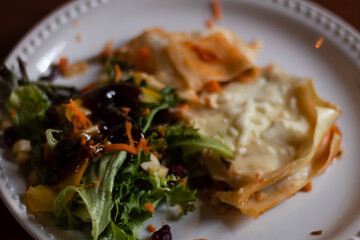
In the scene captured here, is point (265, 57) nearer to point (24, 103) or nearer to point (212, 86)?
point (212, 86)

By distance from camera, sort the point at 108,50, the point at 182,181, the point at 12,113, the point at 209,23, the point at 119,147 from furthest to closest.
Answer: the point at 209,23 → the point at 108,50 → the point at 12,113 → the point at 182,181 → the point at 119,147

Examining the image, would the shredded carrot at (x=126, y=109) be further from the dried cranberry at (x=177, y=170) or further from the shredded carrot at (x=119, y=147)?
the dried cranberry at (x=177, y=170)

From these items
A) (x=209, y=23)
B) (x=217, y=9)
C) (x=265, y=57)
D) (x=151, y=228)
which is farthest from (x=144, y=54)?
(x=151, y=228)

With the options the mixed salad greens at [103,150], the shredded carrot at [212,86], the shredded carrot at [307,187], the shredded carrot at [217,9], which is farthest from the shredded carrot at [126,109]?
the shredded carrot at [217,9]

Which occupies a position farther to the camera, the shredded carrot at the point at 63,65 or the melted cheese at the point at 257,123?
the shredded carrot at the point at 63,65

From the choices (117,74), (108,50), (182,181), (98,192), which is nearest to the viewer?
(98,192)

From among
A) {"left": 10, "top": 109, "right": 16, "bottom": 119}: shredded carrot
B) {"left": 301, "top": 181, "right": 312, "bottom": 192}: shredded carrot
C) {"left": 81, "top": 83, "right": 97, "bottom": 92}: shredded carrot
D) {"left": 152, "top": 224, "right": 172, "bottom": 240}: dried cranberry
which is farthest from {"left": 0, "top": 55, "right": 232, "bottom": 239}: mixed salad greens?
{"left": 301, "top": 181, "right": 312, "bottom": 192}: shredded carrot
